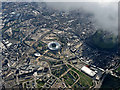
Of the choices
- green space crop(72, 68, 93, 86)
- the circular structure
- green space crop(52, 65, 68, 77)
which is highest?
the circular structure

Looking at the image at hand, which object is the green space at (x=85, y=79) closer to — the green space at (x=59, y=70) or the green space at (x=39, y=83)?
the green space at (x=59, y=70)

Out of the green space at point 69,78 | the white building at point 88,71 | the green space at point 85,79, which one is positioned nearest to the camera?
the green space at point 85,79

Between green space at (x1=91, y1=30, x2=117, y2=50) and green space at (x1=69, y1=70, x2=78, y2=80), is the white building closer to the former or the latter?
green space at (x1=69, y1=70, x2=78, y2=80)

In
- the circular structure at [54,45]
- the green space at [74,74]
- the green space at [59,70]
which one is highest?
the circular structure at [54,45]

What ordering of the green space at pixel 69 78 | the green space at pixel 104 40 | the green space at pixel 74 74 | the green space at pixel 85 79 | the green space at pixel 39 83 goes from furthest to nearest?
Answer: the green space at pixel 104 40 → the green space at pixel 74 74 → the green space at pixel 69 78 → the green space at pixel 85 79 → the green space at pixel 39 83

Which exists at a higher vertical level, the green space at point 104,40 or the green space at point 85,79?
the green space at point 104,40

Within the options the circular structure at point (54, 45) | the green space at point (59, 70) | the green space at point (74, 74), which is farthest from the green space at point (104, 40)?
the green space at point (59, 70)

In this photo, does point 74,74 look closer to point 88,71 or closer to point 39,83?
point 88,71

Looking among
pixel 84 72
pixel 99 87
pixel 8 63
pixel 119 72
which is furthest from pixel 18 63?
pixel 119 72

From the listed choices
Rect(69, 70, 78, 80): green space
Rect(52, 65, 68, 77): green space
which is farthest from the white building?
Rect(52, 65, 68, 77): green space

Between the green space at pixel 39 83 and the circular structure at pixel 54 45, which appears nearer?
the green space at pixel 39 83

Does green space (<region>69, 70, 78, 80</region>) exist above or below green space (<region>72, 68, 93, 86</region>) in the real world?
above
